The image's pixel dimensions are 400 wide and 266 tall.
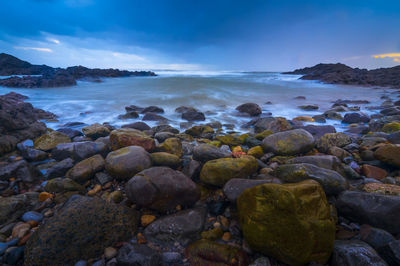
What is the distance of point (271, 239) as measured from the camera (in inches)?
59.7

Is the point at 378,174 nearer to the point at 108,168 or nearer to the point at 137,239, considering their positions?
the point at 137,239

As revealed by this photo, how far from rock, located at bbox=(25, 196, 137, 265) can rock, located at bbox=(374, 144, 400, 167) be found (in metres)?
3.55

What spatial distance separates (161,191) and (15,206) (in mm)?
1616

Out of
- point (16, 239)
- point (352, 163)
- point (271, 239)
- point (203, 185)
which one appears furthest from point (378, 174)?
point (16, 239)

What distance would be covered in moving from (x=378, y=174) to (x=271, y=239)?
233cm

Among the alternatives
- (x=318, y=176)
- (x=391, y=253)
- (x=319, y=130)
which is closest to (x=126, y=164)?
(x=318, y=176)

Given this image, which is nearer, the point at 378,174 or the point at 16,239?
the point at 16,239

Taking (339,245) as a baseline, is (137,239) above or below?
below

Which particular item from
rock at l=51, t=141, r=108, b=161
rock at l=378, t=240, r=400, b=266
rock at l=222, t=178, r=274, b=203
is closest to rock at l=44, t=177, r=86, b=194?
rock at l=51, t=141, r=108, b=161

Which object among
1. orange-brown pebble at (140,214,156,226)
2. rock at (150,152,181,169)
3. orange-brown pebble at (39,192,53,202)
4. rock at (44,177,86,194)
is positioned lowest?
orange-brown pebble at (140,214,156,226)

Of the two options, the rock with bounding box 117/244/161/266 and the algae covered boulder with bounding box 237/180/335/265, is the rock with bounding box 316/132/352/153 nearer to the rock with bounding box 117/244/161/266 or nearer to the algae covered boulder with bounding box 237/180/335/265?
the algae covered boulder with bounding box 237/180/335/265

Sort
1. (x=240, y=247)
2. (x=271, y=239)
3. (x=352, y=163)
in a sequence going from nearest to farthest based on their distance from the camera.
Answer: (x=271, y=239) → (x=240, y=247) → (x=352, y=163)

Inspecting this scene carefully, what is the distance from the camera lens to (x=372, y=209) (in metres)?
1.78

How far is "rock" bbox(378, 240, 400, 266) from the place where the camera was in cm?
139
